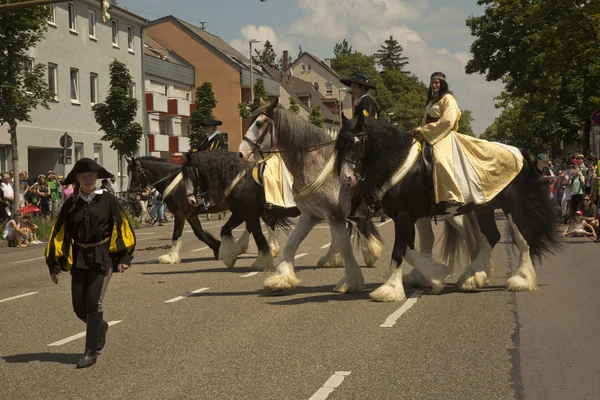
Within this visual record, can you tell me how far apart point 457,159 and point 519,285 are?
1.73 m

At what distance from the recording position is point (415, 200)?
433 inches

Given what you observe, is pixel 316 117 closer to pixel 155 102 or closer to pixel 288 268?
pixel 155 102

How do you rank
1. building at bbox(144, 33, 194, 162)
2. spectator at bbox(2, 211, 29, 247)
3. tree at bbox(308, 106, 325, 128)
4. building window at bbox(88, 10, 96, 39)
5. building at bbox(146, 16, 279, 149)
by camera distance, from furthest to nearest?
tree at bbox(308, 106, 325, 128), building at bbox(146, 16, 279, 149), building at bbox(144, 33, 194, 162), building window at bbox(88, 10, 96, 39), spectator at bbox(2, 211, 29, 247)

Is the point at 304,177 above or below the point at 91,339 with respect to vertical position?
above

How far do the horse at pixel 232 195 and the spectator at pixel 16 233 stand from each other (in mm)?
10387

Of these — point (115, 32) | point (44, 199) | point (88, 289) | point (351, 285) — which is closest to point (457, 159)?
point (351, 285)

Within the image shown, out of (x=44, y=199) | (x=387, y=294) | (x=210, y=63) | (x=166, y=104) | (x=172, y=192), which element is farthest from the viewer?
(x=210, y=63)

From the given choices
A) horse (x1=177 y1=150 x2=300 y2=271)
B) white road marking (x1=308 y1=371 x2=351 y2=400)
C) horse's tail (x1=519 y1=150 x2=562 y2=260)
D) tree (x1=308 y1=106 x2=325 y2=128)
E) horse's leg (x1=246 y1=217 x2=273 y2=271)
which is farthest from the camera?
tree (x1=308 y1=106 x2=325 y2=128)

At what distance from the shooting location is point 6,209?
26156 mm

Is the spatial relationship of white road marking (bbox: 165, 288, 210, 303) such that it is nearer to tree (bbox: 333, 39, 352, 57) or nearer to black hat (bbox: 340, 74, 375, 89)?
black hat (bbox: 340, 74, 375, 89)

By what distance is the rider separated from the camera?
435 inches

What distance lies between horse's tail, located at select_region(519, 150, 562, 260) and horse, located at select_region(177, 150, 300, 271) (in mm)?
3845

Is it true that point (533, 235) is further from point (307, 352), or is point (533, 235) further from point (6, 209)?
point (6, 209)

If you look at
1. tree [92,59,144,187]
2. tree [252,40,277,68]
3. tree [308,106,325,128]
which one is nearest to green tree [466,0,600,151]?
tree [92,59,144,187]
